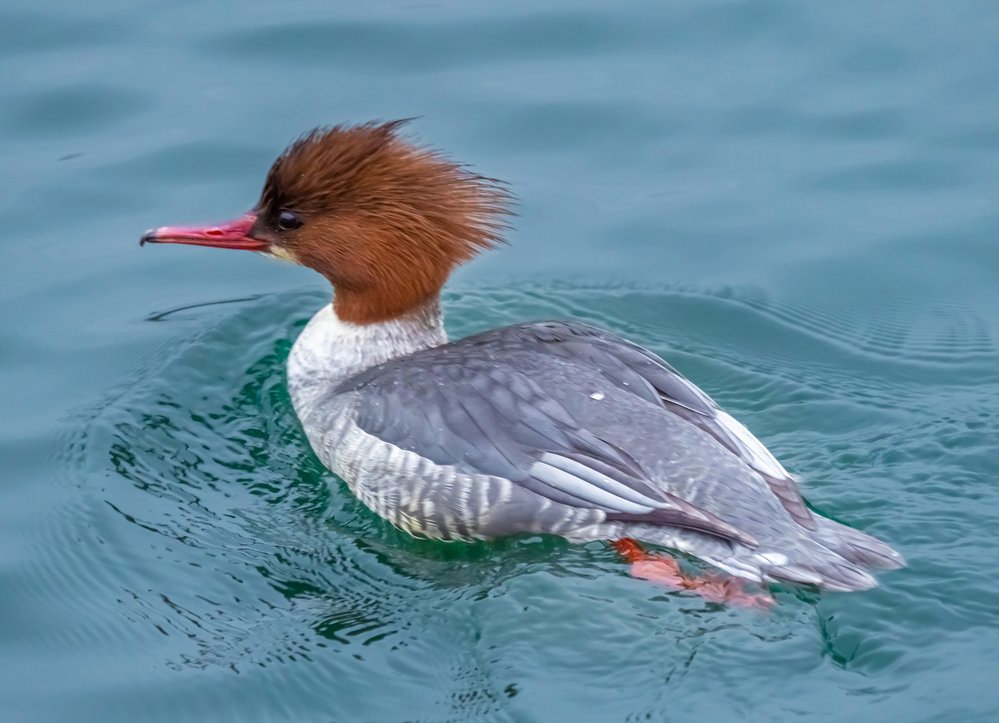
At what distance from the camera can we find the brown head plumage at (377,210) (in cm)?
679

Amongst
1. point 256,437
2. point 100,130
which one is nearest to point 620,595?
point 256,437

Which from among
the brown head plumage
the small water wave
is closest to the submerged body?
the small water wave

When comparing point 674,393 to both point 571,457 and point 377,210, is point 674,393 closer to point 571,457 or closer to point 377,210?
point 571,457

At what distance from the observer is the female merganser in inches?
235

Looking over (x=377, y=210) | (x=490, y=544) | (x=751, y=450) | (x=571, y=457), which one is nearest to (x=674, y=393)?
(x=751, y=450)

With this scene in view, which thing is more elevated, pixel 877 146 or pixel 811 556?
pixel 877 146

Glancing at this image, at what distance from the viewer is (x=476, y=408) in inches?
251

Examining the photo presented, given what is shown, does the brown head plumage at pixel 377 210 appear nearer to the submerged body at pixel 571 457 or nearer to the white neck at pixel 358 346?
the white neck at pixel 358 346

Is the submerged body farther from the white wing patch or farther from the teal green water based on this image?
the teal green water

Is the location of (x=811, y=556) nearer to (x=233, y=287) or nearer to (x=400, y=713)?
(x=400, y=713)

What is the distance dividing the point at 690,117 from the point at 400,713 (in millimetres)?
5157

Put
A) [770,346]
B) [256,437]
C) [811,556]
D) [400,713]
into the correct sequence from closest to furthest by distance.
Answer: [400,713]
[811,556]
[256,437]
[770,346]

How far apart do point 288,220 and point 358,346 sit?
2.35 feet

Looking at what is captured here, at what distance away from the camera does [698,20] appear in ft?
33.0
